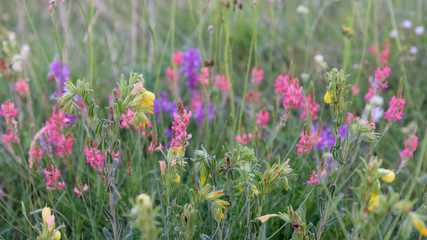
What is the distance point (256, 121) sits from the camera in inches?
81.9

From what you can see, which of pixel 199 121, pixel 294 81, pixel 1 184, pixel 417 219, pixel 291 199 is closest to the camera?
pixel 417 219

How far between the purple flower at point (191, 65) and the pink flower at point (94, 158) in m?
1.40

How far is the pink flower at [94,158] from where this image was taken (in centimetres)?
148

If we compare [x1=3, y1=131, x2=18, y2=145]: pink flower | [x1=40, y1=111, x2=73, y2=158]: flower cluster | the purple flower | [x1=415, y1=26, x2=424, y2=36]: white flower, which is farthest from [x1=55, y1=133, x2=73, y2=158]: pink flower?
[x1=415, y1=26, x2=424, y2=36]: white flower

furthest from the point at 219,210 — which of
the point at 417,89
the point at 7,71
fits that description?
the point at 417,89

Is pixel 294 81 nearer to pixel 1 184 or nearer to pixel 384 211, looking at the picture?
pixel 384 211

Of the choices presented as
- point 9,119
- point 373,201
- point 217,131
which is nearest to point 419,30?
point 217,131

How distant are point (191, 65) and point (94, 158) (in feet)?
4.94

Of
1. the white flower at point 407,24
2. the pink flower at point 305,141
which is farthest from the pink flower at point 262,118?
the white flower at point 407,24

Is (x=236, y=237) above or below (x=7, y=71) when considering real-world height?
below

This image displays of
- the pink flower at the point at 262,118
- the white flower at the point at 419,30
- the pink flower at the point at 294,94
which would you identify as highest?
the pink flower at the point at 294,94

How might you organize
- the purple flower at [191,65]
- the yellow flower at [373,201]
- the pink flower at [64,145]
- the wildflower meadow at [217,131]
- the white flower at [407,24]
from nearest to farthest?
the yellow flower at [373,201] < the wildflower meadow at [217,131] < the pink flower at [64,145] < the purple flower at [191,65] < the white flower at [407,24]

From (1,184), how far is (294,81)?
1.65 metres

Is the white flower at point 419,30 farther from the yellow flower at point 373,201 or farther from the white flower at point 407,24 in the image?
the yellow flower at point 373,201
